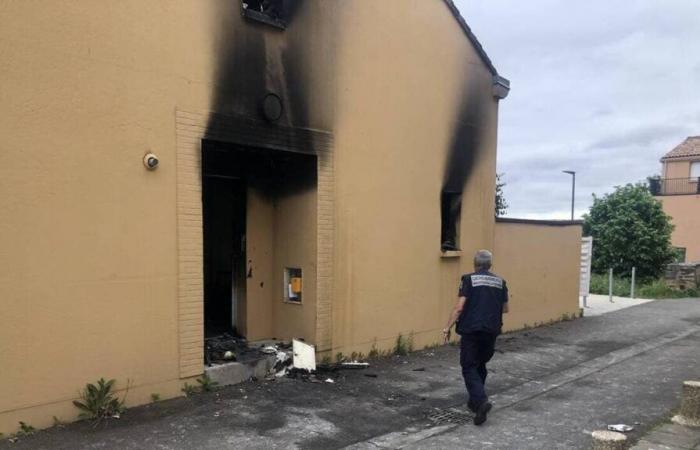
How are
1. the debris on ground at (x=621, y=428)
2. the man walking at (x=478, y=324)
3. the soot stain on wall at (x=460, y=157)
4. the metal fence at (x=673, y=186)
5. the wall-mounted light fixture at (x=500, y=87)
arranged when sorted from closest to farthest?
the debris on ground at (x=621, y=428)
the man walking at (x=478, y=324)
the soot stain on wall at (x=460, y=157)
the wall-mounted light fixture at (x=500, y=87)
the metal fence at (x=673, y=186)

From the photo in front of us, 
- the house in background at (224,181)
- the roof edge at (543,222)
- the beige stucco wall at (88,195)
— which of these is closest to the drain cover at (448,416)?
the house in background at (224,181)

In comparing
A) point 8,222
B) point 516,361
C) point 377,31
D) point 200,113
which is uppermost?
point 377,31

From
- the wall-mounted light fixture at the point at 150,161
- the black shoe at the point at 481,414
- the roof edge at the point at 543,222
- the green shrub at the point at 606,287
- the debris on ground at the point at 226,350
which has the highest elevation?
the wall-mounted light fixture at the point at 150,161

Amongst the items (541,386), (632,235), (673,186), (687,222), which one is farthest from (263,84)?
(673,186)

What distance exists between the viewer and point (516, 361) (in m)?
8.20

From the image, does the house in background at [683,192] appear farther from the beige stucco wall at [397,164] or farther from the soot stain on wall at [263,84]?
the soot stain on wall at [263,84]

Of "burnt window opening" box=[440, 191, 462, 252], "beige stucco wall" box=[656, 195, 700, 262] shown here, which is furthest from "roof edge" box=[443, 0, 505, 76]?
"beige stucco wall" box=[656, 195, 700, 262]

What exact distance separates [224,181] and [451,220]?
408cm

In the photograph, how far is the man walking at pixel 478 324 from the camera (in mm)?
5383

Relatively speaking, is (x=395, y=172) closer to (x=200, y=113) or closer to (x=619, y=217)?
(x=200, y=113)

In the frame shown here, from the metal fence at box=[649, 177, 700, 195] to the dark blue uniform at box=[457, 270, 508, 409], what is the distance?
31670mm

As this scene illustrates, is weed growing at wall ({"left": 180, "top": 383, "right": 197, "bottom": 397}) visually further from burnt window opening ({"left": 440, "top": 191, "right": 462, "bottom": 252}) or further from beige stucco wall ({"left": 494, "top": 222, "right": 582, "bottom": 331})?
beige stucco wall ({"left": 494, "top": 222, "right": 582, "bottom": 331})

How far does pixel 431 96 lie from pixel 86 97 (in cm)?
530

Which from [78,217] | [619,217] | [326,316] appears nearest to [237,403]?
[326,316]
